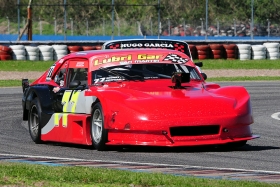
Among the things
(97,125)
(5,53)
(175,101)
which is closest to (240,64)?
(5,53)

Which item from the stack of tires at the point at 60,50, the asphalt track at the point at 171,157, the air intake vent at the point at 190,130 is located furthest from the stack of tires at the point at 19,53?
the air intake vent at the point at 190,130

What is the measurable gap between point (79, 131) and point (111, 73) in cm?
97

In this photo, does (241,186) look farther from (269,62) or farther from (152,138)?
(269,62)

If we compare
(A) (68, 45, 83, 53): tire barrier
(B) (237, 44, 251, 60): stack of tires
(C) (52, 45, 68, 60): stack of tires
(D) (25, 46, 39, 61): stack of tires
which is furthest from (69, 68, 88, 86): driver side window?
(B) (237, 44, 251, 60): stack of tires

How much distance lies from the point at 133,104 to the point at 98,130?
613 millimetres

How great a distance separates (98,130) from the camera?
381 inches

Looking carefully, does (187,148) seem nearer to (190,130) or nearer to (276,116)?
(190,130)

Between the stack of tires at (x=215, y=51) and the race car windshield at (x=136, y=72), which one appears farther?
the stack of tires at (x=215, y=51)

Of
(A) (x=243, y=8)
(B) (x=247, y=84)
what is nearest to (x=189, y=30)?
(A) (x=243, y=8)

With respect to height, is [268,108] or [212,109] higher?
[212,109]

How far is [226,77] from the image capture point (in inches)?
1164

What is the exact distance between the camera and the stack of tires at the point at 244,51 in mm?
36344

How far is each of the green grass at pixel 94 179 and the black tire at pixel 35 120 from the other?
3.56 metres

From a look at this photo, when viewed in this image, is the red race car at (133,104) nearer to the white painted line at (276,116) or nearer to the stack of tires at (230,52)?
the white painted line at (276,116)
